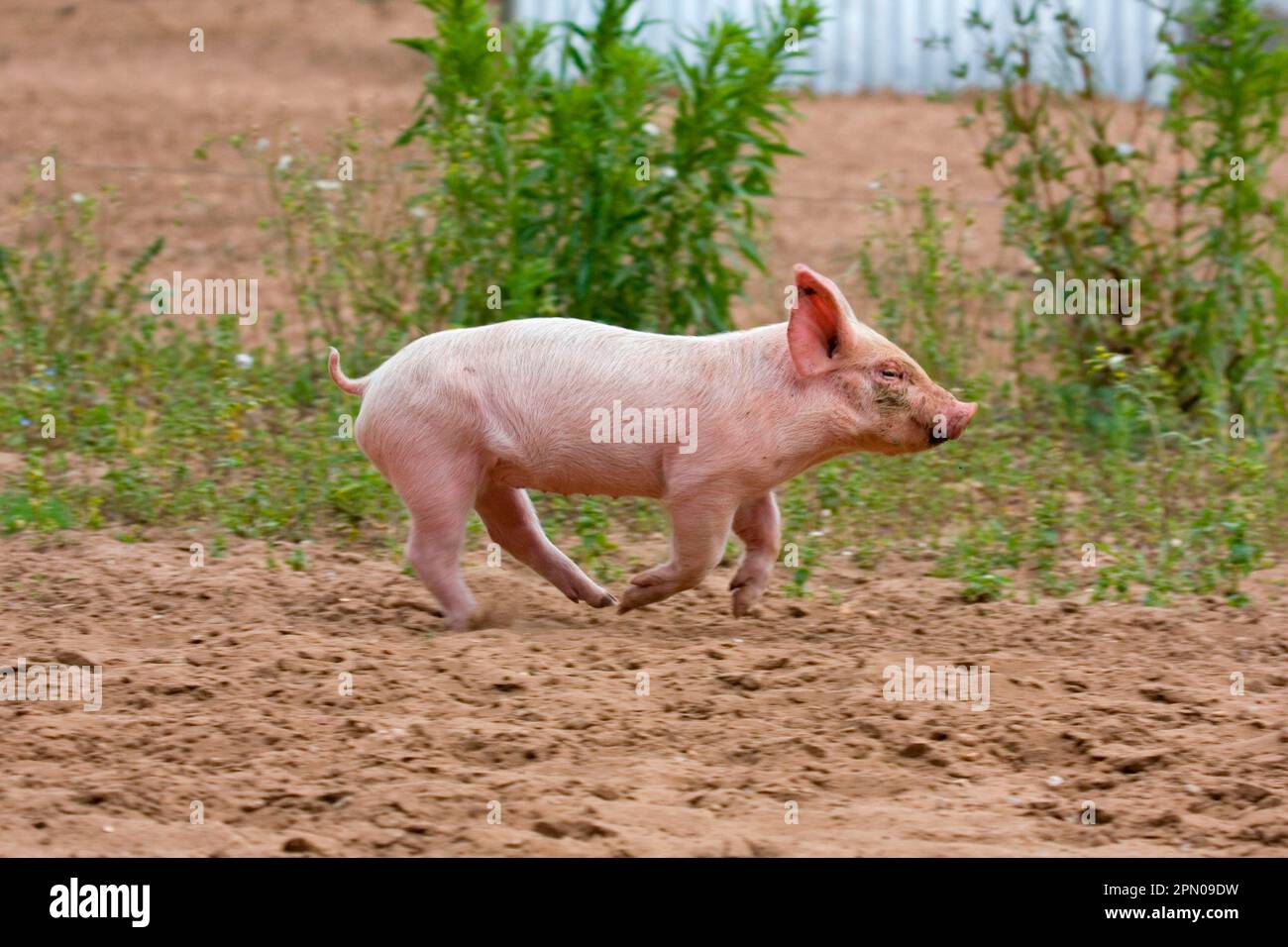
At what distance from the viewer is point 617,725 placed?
4910 mm

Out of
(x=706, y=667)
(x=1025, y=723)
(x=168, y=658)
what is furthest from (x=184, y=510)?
(x=1025, y=723)

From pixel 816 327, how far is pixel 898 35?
10.7 m

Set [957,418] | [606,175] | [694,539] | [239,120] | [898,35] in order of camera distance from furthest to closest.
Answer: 1. [898,35]
2. [239,120]
3. [606,175]
4. [957,418]
5. [694,539]

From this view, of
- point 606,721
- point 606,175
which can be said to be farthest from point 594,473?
point 606,175

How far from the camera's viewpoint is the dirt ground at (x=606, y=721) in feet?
13.7

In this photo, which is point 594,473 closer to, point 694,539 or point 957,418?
point 694,539

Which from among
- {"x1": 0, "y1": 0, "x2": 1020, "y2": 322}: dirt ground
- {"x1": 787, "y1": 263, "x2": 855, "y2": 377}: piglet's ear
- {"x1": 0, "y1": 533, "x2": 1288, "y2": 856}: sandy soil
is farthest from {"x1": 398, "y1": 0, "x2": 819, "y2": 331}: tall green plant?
{"x1": 787, "y1": 263, "x2": 855, "y2": 377}: piglet's ear

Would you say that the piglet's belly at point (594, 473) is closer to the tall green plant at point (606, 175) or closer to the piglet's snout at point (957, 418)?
the piglet's snout at point (957, 418)

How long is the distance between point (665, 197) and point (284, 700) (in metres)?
4.47

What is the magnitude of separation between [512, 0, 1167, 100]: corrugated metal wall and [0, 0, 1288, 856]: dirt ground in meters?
8.77

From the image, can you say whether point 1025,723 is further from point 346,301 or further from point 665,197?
point 346,301

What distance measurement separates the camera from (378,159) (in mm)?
10344

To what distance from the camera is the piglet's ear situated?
568cm

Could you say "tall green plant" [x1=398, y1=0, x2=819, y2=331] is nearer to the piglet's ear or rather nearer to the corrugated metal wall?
the piglet's ear
